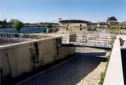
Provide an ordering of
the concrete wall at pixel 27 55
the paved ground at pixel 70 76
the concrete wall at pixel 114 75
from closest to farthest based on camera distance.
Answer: the concrete wall at pixel 114 75 → the concrete wall at pixel 27 55 → the paved ground at pixel 70 76

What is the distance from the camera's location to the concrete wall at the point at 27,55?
11695 millimetres

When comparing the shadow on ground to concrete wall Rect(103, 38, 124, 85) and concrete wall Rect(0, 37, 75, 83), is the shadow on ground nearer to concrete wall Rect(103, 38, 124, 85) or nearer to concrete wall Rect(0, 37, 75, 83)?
concrete wall Rect(0, 37, 75, 83)

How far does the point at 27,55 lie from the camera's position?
555 inches

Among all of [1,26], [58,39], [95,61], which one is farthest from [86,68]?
[1,26]

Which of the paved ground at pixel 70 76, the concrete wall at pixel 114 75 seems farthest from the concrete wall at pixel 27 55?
the concrete wall at pixel 114 75

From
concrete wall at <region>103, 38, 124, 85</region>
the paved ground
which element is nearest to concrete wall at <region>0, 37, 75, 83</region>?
the paved ground

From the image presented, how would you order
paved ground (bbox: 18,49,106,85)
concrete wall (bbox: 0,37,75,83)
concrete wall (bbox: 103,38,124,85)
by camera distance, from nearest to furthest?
1. concrete wall (bbox: 103,38,124,85)
2. concrete wall (bbox: 0,37,75,83)
3. paved ground (bbox: 18,49,106,85)

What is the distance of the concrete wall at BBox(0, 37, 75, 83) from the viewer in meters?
11.7

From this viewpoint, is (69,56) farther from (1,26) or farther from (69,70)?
(1,26)

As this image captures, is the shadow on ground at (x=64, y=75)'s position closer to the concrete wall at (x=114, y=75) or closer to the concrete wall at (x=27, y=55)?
the concrete wall at (x=27, y=55)

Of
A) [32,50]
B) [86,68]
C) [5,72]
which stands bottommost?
[86,68]

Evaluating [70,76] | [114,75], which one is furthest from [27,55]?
[114,75]

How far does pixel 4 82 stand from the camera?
36.9ft

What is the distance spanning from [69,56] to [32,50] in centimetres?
745
